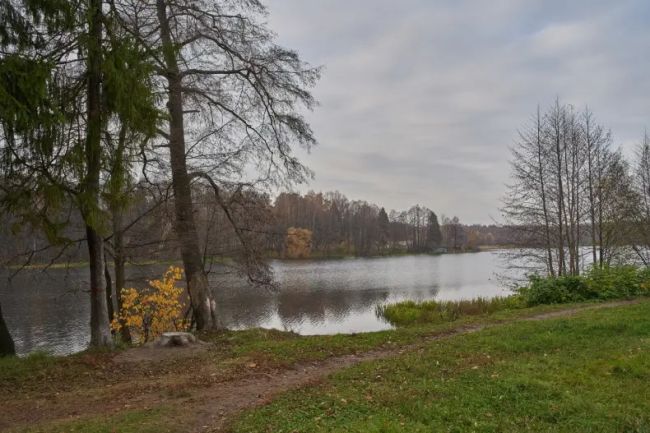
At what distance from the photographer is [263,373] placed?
643 centimetres

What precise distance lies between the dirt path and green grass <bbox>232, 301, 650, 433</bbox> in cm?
40

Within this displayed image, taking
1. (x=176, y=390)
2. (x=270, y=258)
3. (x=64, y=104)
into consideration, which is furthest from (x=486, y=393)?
(x=270, y=258)

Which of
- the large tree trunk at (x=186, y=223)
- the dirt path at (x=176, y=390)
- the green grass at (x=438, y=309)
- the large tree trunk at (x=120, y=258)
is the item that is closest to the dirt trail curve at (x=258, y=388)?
the dirt path at (x=176, y=390)

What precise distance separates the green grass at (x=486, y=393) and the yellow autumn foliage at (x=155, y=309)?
5.68 meters

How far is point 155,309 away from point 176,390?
550 centimetres

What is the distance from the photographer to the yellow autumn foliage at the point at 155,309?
10422 millimetres

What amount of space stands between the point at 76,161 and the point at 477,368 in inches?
234

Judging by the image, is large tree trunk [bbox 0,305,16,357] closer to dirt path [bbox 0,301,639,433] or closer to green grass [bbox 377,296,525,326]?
dirt path [bbox 0,301,639,433]

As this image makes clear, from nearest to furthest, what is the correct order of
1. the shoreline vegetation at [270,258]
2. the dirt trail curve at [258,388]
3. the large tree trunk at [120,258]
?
1. the dirt trail curve at [258,388]
2. the shoreline vegetation at [270,258]
3. the large tree trunk at [120,258]

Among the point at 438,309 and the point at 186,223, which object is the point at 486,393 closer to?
the point at 186,223

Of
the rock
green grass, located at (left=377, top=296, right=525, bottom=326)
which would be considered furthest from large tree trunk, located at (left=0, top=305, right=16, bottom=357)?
green grass, located at (left=377, top=296, right=525, bottom=326)

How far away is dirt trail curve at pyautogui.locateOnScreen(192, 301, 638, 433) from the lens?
15.6 feet

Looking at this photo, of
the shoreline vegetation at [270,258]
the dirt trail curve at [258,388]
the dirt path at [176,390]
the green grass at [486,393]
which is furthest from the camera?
the shoreline vegetation at [270,258]

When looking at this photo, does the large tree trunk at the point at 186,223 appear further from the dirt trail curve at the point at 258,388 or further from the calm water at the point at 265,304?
the dirt trail curve at the point at 258,388
